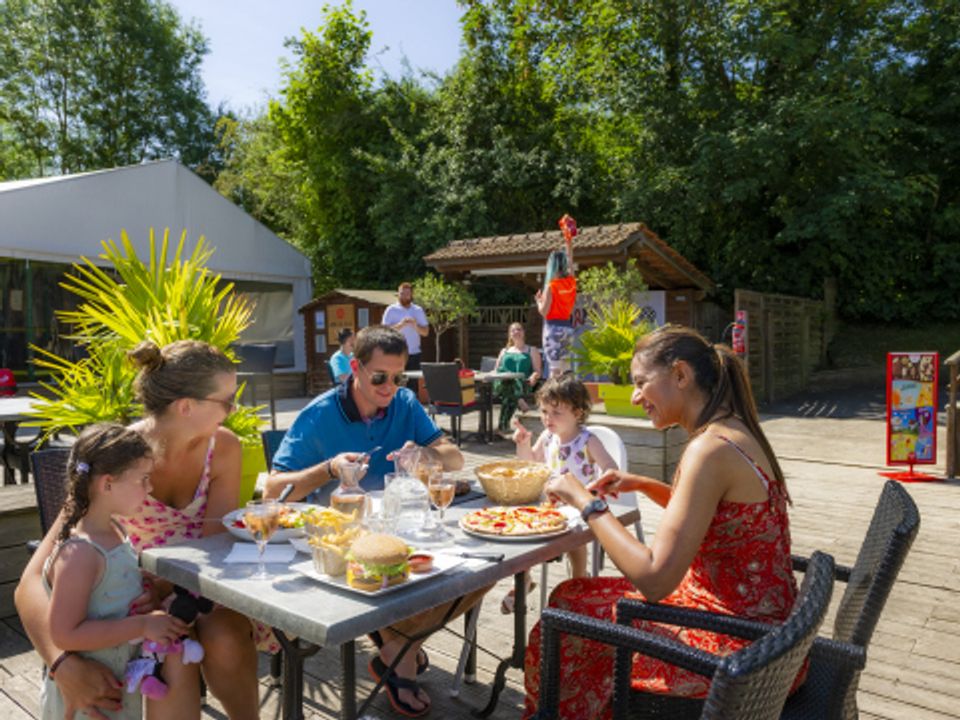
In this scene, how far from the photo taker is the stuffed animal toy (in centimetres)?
174

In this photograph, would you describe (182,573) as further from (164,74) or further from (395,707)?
(164,74)

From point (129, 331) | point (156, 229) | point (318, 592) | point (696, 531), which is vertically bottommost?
point (318, 592)

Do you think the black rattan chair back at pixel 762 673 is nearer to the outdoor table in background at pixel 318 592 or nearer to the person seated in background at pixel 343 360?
the outdoor table in background at pixel 318 592

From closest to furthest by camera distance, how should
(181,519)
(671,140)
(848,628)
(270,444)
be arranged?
1. (848,628)
2. (181,519)
3. (270,444)
4. (671,140)

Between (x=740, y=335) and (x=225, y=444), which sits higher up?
(x=740, y=335)

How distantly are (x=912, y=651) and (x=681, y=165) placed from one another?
15.8 m

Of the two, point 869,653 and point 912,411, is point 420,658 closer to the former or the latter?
point 869,653

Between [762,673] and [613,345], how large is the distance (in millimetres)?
4904

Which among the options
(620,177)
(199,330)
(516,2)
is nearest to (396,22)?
(516,2)

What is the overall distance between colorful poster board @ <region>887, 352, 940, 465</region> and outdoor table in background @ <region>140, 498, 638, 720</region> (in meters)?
5.34

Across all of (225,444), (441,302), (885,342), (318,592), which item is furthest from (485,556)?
(885,342)

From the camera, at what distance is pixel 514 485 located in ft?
7.50

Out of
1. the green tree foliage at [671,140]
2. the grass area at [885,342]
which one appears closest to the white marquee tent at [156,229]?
the green tree foliage at [671,140]

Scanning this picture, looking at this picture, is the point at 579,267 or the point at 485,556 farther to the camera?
the point at 579,267
